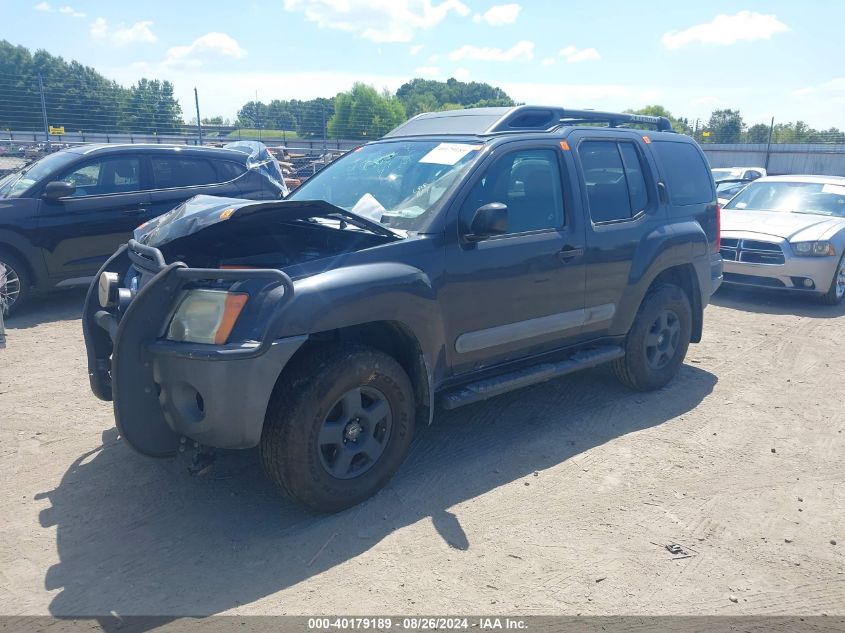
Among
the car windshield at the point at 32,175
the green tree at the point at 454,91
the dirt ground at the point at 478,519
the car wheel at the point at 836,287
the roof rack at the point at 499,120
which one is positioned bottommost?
the dirt ground at the point at 478,519

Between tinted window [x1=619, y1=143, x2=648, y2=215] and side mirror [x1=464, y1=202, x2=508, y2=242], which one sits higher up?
A: tinted window [x1=619, y1=143, x2=648, y2=215]

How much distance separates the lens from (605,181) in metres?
5.04

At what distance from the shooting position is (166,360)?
128 inches

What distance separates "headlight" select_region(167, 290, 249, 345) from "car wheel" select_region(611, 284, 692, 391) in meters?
3.29

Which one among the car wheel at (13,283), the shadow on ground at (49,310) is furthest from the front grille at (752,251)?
the car wheel at (13,283)

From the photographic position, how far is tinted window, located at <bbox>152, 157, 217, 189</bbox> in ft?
26.6

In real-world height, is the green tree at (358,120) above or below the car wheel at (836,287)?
above

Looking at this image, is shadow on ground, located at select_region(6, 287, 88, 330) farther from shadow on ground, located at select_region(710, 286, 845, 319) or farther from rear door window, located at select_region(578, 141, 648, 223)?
shadow on ground, located at select_region(710, 286, 845, 319)

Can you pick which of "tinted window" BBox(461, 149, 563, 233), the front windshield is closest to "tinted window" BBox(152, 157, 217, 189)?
"tinted window" BBox(461, 149, 563, 233)

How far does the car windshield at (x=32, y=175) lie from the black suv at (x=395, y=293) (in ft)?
13.3

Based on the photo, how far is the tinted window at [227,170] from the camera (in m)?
8.52

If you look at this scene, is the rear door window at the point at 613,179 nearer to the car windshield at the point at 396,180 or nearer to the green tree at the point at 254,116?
the car windshield at the point at 396,180

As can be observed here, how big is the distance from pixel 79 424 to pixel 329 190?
236 cm

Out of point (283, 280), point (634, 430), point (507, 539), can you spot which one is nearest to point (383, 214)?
point (283, 280)
